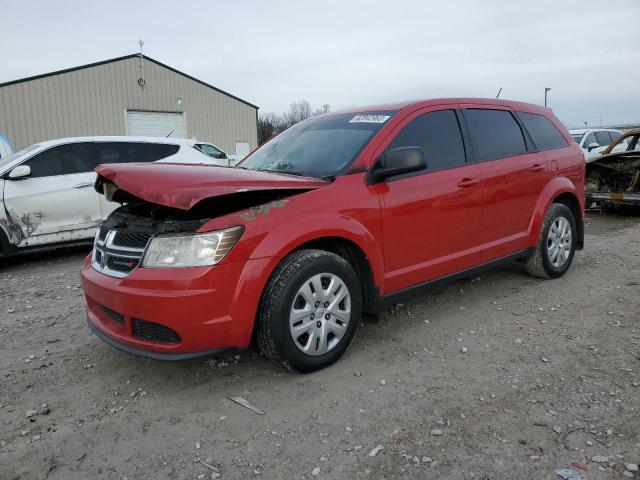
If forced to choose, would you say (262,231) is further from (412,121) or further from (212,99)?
(212,99)

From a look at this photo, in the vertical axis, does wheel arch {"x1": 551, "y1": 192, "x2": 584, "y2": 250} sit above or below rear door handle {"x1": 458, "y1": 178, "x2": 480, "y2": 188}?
below

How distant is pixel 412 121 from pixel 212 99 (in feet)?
67.5

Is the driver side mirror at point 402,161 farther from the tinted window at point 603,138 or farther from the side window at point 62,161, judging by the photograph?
the tinted window at point 603,138

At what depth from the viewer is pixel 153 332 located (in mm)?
2621

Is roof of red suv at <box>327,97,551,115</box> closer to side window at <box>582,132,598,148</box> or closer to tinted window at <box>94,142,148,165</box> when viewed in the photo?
tinted window at <box>94,142,148,165</box>

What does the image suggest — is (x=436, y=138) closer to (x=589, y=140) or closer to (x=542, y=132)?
(x=542, y=132)

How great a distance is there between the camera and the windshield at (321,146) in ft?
10.8

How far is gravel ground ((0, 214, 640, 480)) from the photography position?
2.15 meters

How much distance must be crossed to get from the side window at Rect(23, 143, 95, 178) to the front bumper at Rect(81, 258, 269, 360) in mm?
4277

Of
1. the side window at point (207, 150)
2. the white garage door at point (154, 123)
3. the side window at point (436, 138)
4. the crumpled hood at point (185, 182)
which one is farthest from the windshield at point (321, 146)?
Result: the white garage door at point (154, 123)

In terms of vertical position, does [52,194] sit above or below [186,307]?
above

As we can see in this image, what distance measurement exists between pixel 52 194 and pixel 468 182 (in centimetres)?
510

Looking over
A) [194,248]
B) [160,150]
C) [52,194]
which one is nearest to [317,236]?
[194,248]

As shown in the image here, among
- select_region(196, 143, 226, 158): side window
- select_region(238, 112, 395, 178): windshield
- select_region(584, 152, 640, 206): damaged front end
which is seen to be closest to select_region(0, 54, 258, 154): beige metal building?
select_region(196, 143, 226, 158): side window
